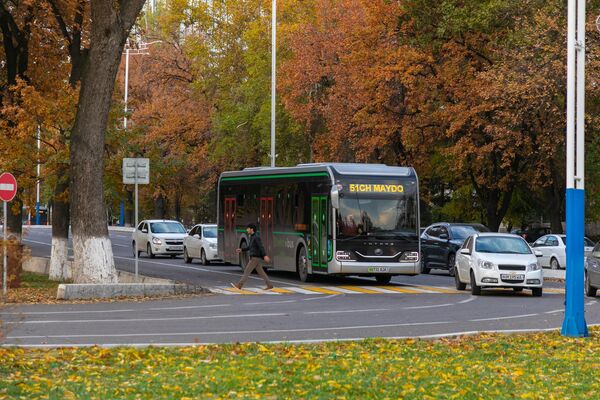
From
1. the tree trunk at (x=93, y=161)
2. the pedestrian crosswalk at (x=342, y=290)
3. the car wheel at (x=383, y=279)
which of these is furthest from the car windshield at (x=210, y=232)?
the tree trunk at (x=93, y=161)

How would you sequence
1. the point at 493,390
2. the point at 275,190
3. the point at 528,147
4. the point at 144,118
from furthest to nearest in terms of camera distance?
the point at 144,118 → the point at 528,147 → the point at 275,190 → the point at 493,390

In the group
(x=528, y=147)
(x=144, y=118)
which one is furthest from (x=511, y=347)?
(x=144, y=118)

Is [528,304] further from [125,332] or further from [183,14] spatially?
[183,14]

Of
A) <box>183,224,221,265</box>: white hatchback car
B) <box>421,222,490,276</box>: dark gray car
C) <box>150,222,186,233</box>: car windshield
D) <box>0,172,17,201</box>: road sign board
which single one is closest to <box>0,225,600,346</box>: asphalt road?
<box>0,172,17,201</box>: road sign board

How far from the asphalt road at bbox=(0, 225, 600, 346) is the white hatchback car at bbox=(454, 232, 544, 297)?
1.39 ft

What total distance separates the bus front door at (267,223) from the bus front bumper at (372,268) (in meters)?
4.30

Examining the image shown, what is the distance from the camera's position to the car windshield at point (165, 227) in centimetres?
5475

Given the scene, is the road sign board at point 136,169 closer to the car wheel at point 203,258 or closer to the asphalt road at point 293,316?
the asphalt road at point 293,316

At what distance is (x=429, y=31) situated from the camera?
165 feet

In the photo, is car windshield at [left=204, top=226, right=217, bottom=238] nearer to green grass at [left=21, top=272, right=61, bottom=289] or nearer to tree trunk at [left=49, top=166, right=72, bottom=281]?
green grass at [left=21, top=272, right=61, bottom=289]

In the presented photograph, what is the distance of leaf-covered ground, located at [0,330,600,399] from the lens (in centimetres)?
1105

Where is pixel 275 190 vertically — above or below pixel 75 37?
below

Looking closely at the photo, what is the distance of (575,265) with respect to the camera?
58.7 feet

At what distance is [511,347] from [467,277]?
1464 cm
